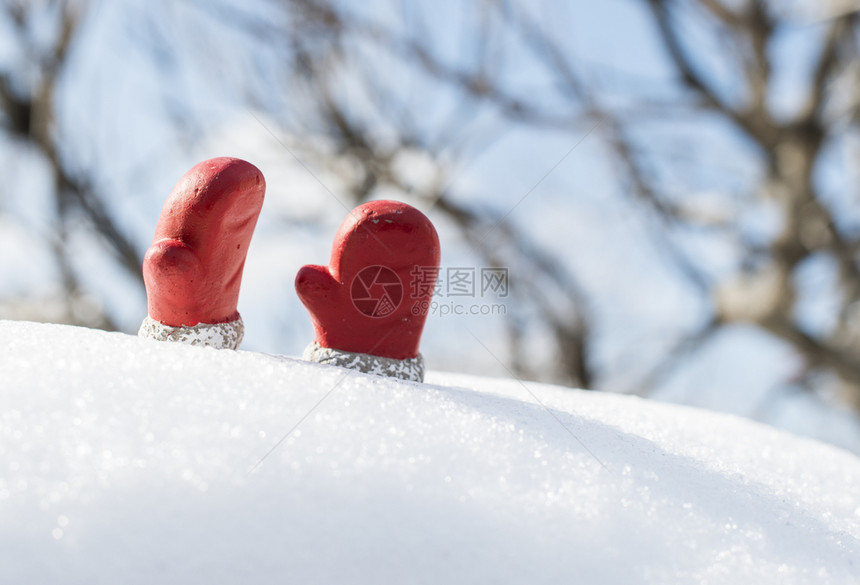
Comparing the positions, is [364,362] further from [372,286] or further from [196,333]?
[196,333]

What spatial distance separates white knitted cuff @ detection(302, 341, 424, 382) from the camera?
0.75 meters

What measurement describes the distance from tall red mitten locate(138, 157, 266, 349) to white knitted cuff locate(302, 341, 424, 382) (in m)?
0.12

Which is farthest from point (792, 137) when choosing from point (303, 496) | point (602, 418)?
point (303, 496)

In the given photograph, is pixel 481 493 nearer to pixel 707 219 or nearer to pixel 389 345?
pixel 389 345

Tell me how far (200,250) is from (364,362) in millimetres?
228

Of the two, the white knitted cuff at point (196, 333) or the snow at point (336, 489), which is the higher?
the snow at point (336, 489)

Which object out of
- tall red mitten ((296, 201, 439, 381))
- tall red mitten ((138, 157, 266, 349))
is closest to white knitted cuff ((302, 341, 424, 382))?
tall red mitten ((296, 201, 439, 381))

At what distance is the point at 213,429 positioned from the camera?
51 cm

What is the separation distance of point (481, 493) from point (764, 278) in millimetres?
2083

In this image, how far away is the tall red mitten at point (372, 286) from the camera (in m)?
0.75

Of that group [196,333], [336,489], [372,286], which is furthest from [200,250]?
[336,489]

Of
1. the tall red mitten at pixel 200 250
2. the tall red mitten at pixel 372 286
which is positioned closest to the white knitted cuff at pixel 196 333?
the tall red mitten at pixel 200 250

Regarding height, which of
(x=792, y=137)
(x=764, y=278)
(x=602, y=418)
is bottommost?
(x=764, y=278)

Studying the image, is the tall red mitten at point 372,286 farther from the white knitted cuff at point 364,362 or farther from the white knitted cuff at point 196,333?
the white knitted cuff at point 196,333
